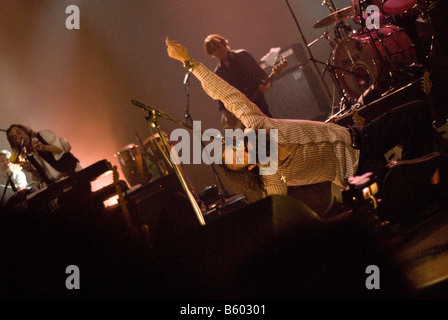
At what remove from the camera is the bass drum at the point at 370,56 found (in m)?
3.81

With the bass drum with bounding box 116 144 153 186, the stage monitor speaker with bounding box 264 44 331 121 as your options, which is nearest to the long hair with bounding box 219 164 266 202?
the bass drum with bounding box 116 144 153 186

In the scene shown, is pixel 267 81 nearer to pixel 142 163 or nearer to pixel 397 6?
pixel 397 6

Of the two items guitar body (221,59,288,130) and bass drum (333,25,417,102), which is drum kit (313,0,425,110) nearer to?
bass drum (333,25,417,102)

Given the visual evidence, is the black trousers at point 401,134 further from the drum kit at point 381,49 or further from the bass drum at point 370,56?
the bass drum at point 370,56

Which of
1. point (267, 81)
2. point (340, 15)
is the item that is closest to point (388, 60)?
point (340, 15)

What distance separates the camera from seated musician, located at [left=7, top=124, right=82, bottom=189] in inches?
162

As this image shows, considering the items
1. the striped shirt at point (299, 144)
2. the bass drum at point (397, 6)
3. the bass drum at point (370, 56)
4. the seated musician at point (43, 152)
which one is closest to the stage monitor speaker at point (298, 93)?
the bass drum at point (370, 56)

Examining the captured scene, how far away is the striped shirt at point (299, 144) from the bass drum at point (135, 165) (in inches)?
133

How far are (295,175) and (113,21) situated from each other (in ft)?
21.7

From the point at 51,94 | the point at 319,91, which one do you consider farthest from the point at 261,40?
the point at 51,94

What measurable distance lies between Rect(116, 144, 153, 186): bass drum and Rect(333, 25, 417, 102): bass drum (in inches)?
134

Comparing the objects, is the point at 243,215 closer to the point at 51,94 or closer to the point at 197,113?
the point at 197,113

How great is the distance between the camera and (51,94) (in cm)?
754

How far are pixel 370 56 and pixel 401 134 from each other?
203 centimetres
